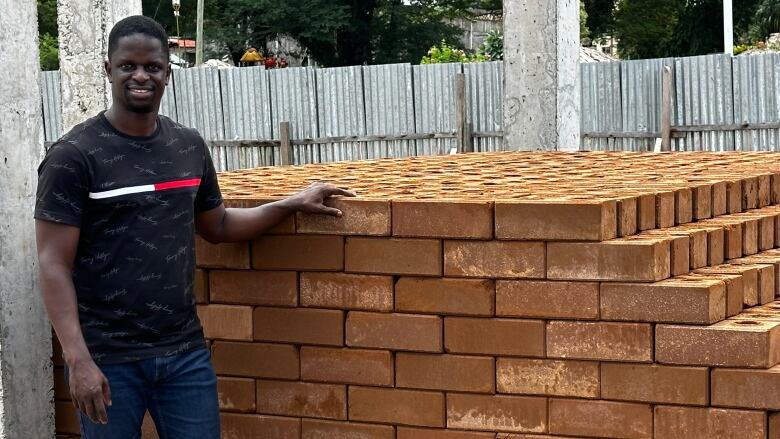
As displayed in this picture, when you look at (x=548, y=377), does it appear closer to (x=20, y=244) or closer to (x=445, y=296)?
(x=445, y=296)

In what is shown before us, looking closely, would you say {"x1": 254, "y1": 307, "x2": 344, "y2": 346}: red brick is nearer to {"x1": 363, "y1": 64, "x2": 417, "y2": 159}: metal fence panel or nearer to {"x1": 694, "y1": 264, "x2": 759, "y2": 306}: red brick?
{"x1": 694, "y1": 264, "x2": 759, "y2": 306}: red brick

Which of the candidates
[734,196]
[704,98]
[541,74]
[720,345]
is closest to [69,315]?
[720,345]

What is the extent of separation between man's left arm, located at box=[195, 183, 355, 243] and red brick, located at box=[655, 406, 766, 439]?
1.22m

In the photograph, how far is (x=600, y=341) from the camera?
373 cm

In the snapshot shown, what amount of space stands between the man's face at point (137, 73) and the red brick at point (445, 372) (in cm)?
115

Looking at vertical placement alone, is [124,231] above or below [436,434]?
above

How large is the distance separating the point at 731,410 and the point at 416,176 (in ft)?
6.91

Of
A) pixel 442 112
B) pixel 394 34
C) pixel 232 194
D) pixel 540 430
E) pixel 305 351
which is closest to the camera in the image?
pixel 540 430

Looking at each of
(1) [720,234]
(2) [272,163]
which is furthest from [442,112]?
(1) [720,234]

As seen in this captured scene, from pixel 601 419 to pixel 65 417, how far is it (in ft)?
7.01

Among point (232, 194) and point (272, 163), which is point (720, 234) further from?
point (272, 163)

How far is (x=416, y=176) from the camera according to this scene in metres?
5.38

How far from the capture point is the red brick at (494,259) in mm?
3771

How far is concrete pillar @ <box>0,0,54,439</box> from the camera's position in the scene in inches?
180
